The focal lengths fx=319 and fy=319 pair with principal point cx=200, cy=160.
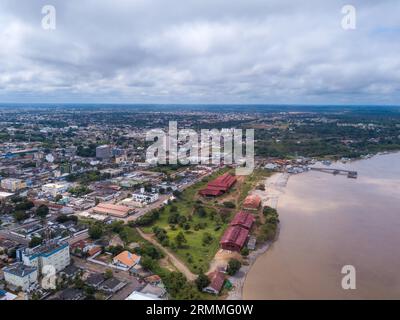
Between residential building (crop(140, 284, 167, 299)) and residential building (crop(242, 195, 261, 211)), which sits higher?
residential building (crop(242, 195, 261, 211))

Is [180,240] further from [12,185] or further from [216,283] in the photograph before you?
[12,185]

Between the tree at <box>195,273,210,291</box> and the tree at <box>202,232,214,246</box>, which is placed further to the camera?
the tree at <box>202,232,214,246</box>

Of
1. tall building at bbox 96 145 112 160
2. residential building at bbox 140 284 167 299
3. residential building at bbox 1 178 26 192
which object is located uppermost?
tall building at bbox 96 145 112 160

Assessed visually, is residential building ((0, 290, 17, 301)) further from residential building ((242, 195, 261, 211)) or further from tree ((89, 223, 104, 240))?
residential building ((242, 195, 261, 211))

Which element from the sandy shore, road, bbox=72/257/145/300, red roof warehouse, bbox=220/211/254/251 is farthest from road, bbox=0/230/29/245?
the sandy shore

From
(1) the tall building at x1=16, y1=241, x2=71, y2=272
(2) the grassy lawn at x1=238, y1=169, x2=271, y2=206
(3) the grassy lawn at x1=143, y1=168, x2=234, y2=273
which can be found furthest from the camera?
(2) the grassy lawn at x1=238, y1=169, x2=271, y2=206

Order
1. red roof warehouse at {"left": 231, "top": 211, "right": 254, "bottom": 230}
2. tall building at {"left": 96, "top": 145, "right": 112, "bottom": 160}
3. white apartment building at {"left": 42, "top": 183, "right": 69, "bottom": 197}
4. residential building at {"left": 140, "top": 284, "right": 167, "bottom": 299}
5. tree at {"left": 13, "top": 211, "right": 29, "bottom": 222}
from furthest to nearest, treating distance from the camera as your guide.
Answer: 1. tall building at {"left": 96, "top": 145, "right": 112, "bottom": 160}
2. white apartment building at {"left": 42, "top": 183, "right": 69, "bottom": 197}
3. tree at {"left": 13, "top": 211, "right": 29, "bottom": 222}
4. red roof warehouse at {"left": 231, "top": 211, "right": 254, "bottom": 230}
5. residential building at {"left": 140, "top": 284, "right": 167, "bottom": 299}

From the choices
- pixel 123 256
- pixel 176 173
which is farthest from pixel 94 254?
pixel 176 173

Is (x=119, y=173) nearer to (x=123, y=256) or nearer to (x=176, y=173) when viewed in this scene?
(x=176, y=173)

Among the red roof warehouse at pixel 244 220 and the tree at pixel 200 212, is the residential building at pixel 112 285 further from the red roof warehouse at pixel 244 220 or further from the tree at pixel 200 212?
the tree at pixel 200 212
